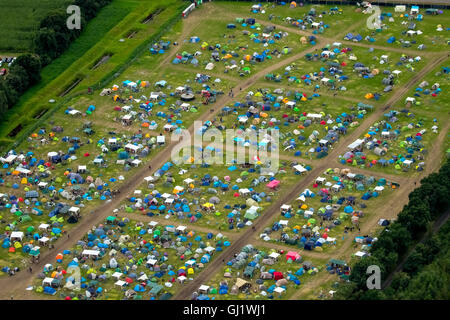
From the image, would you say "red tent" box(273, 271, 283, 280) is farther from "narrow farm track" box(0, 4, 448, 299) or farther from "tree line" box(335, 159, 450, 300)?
"tree line" box(335, 159, 450, 300)

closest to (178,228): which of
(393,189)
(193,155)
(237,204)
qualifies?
(237,204)

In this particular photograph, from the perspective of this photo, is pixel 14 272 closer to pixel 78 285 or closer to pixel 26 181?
pixel 78 285

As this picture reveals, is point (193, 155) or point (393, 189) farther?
point (193, 155)

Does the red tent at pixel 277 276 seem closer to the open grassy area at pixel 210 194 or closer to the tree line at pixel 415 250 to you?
the tree line at pixel 415 250

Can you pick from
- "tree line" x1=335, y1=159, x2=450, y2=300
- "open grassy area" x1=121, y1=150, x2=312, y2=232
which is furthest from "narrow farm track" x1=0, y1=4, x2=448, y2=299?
"tree line" x1=335, y1=159, x2=450, y2=300
